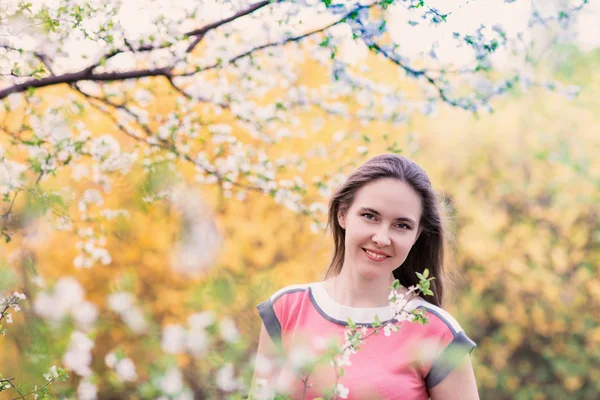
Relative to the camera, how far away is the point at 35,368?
2.47ft

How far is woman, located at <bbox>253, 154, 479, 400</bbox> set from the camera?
5.23 feet

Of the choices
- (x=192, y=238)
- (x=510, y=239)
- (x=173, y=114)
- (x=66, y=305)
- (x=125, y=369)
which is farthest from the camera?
(x=510, y=239)

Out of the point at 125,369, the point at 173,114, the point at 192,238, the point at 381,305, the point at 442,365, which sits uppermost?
the point at 173,114

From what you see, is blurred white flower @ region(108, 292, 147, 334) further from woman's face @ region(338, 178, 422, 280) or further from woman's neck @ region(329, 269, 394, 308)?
woman's neck @ region(329, 269, 394, 308)

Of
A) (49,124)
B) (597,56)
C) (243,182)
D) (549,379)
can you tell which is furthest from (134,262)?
(597,56)

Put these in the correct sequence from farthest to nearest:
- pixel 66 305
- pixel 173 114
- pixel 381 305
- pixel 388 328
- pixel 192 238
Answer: pixel 173 114, pixel 381 305, pixel 388 328, pixel 192 238, pixel 66 305

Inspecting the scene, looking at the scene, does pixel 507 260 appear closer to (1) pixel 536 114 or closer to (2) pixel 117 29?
(1) pixel 536 114

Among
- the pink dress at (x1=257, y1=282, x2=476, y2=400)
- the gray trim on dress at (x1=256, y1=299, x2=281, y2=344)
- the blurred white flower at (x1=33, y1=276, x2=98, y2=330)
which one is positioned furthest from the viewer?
the gray trim on dress at (x1=256, y1=299, x2=281, y2=344)

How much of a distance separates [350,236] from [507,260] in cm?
337

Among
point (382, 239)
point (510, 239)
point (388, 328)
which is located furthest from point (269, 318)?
point (510, 239)

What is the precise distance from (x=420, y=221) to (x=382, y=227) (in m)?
0.24

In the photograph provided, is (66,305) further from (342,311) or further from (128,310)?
(342,311)

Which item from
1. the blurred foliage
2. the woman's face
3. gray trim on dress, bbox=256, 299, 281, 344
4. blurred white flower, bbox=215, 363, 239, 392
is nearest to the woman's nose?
the woman's face

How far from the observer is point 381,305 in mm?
1769
